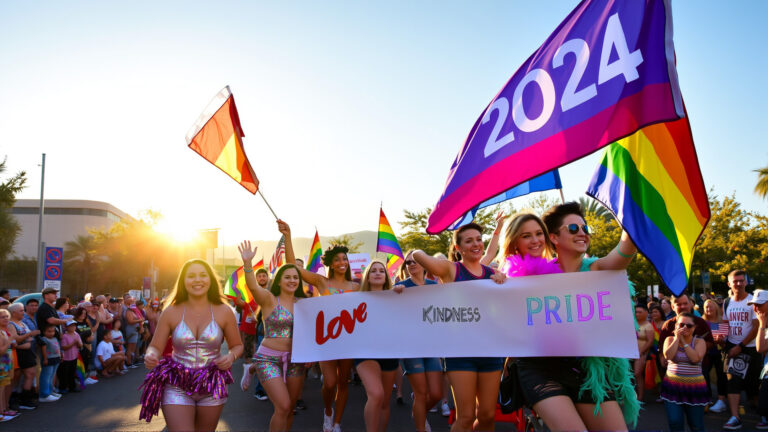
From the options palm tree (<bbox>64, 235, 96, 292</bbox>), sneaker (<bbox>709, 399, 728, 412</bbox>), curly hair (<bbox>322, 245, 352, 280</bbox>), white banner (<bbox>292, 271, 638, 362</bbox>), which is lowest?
sneaker (<bbox>709, 399, 728, 412</bbox>)

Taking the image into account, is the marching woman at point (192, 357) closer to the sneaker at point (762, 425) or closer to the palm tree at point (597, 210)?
the sneaker at point (762, 425)

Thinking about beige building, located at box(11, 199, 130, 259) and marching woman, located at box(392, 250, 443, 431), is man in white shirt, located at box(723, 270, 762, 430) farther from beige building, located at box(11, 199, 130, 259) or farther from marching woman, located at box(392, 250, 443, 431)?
beige building, located at box(11, 199, 130, 259)

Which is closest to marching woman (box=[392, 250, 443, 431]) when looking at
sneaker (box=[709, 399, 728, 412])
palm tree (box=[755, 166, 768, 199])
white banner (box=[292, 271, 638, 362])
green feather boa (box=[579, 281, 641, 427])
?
white banner (box=[292, 271, 638, 362])

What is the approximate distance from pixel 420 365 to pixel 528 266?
197cm

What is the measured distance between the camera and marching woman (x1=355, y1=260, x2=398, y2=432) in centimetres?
568

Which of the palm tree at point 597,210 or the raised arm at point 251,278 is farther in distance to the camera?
the palm tree at point 597,210

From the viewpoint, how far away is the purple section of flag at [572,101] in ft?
11.9

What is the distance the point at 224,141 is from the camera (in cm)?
695

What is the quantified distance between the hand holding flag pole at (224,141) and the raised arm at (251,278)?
74cm

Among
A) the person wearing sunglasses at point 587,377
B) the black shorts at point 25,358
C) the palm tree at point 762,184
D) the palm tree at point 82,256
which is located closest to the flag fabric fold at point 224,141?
the person wearing sunglasses at point 587,377

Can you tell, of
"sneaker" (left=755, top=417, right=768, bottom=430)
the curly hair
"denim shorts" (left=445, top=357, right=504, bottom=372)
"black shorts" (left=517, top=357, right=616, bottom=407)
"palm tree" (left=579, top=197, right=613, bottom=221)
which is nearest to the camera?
"black shorts" (left=517, top=357, right=616, bottom=407)

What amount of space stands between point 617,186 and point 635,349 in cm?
115

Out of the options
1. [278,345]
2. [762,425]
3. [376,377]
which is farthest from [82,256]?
[762,425]

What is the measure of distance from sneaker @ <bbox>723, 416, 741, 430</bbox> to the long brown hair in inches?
262
